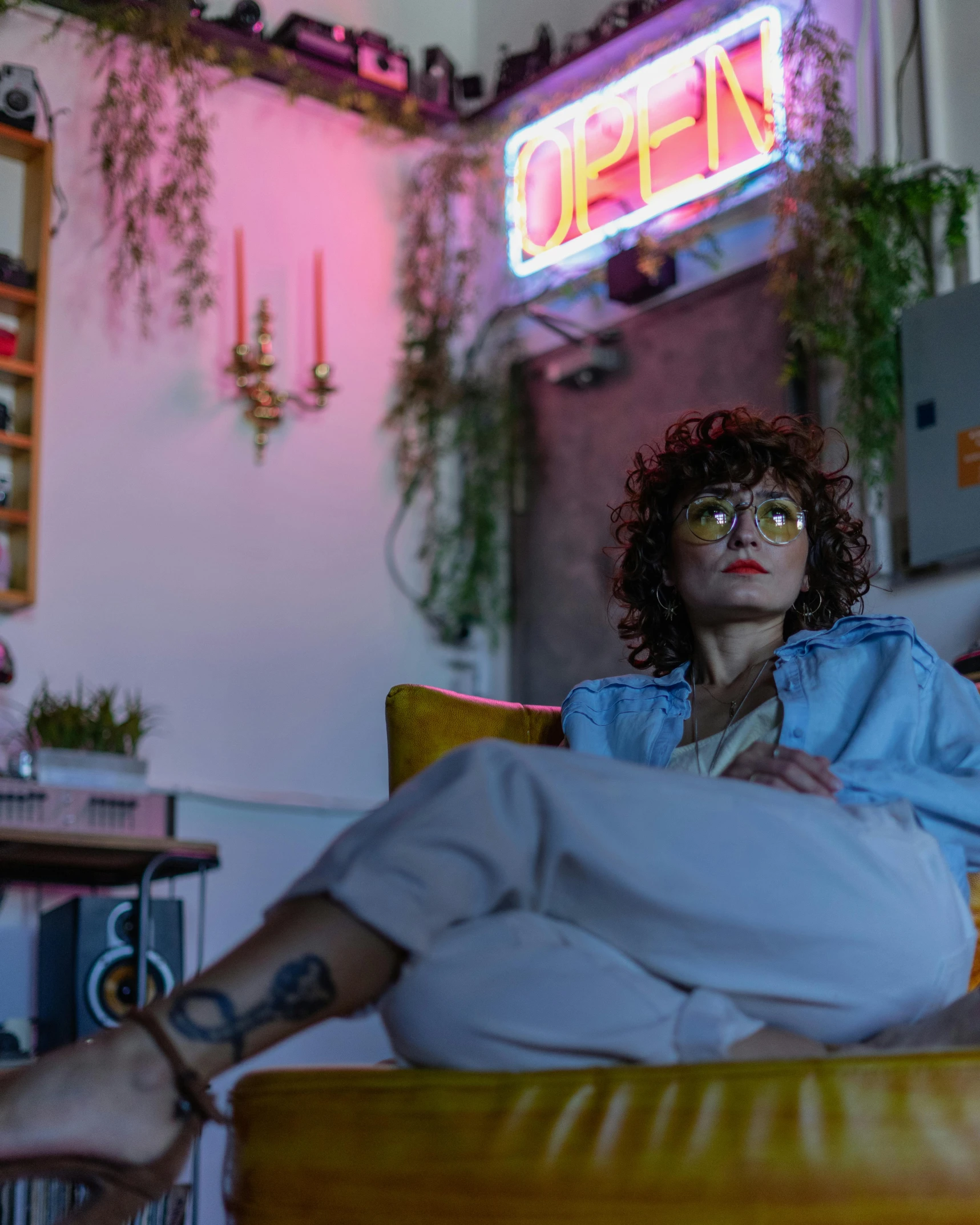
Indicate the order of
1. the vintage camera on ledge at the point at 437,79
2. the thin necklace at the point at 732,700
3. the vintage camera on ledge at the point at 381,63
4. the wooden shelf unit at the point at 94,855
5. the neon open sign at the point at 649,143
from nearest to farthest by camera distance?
the thin necklace at the point at 732,700
the wooden shelf unit at the point at 94,855
the neon open sign at the point at 649,143
the vintage camera on ledge at the point at 381,63
the vintage camera on ledge at the point at 437,79

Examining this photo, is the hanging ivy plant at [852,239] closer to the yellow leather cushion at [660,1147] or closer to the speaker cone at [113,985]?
the speaker cone at [113,985]

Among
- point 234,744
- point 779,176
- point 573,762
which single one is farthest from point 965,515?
point 573,762

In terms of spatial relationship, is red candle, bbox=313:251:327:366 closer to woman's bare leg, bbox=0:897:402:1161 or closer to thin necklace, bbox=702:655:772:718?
thin necklace, bbox=702:655:772:718

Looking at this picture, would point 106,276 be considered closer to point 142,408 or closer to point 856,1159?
point 142,408

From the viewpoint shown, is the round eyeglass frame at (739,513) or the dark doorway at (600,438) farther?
the dark doorway at (600,438)

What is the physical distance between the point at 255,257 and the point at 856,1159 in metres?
3.70

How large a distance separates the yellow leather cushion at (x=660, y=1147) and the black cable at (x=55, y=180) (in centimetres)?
328

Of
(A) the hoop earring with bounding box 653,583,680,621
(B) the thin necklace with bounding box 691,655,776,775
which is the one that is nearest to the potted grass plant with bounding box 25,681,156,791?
(A) the hoop earring with bounding box 653,583,680,621

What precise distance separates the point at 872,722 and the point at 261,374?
296cm

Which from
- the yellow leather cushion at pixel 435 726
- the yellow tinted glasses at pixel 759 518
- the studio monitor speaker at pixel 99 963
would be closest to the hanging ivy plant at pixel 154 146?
the studio monitor speaker at pixel 99 963

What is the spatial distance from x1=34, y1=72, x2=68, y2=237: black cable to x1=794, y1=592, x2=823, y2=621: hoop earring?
8.76 ft

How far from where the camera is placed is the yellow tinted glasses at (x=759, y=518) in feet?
6.40

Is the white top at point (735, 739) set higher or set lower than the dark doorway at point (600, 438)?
lower

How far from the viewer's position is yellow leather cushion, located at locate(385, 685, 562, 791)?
2.01 metres
